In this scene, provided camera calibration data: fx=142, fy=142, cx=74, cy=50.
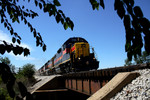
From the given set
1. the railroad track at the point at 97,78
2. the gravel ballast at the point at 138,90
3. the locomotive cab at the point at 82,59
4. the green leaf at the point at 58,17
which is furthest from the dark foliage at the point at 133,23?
the locomotive cab at the point at 82,59

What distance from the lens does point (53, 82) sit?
60.2 ft

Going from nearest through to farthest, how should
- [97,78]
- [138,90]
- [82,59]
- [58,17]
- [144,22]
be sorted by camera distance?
[144,22], [58,17], [138,90], [97,78], [82,59]

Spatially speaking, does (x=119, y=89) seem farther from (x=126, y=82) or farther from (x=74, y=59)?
(x=74, y=59)

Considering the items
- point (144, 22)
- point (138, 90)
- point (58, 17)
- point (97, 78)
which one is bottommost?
point (138, 90)

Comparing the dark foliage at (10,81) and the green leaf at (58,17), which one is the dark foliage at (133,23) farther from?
the green leaf at (58,17)

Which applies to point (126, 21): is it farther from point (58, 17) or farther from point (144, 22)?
point (58, 17)

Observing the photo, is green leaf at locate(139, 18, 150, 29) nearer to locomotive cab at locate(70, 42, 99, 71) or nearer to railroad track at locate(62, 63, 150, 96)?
railroad track at locate(62, 63, 150, 96)

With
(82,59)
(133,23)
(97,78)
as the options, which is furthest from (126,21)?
(82,59)

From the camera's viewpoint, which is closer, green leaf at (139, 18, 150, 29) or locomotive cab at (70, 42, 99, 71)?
green leaf at (139, 18, 150, 29)

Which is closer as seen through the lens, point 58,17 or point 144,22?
point 144,22

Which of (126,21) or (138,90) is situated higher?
(126,21)

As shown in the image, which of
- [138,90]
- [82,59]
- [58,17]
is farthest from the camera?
[82,59]

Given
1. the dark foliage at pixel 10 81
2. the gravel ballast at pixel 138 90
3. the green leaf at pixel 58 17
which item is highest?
the green leaf at pixel 58 17

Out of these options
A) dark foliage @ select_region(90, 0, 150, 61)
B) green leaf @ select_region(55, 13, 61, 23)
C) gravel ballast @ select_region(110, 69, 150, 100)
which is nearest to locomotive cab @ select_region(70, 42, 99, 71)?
gravel ballast @ select_region(110, 69, 150, 100)
